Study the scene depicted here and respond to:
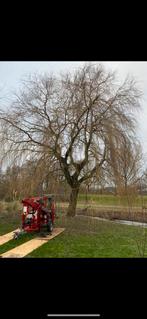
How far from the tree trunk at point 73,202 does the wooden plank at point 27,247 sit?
24.2 inches

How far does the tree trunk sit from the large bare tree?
58mm

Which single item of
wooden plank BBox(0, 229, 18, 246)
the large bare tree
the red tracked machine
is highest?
the large bare tree

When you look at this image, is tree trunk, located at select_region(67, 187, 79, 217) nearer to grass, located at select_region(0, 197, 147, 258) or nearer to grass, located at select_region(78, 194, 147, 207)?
grass, located at select_region(0, 197, 147, 258)

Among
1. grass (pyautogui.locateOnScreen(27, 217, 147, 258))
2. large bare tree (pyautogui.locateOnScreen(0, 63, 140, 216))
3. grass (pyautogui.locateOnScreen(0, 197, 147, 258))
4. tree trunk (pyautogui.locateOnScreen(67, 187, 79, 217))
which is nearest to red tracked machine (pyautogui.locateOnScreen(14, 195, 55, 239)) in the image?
grass (pyautogui.locateOnScreen(0, 197, 147, 258))

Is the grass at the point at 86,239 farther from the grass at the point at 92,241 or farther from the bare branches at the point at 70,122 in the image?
the bare branches at the point at 70,122

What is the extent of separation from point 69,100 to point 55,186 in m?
1.29

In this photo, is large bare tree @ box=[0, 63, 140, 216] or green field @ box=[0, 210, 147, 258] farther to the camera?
large bare tree @ box=[0, 63, 140, 216]

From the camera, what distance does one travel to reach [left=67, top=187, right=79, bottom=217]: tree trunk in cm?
502

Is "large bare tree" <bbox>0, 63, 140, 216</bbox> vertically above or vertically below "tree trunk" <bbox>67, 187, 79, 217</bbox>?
above

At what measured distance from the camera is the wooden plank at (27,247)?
10.5 ft

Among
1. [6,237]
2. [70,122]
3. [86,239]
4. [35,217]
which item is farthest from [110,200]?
[6,237]

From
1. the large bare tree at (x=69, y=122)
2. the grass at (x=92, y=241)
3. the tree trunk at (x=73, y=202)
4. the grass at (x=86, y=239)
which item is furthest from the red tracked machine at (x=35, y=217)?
the large bare tree at (x=69, y=122)
